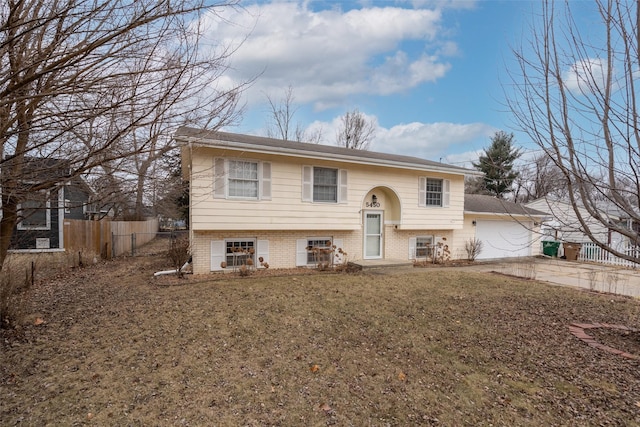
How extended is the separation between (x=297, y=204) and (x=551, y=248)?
14756 millimetres

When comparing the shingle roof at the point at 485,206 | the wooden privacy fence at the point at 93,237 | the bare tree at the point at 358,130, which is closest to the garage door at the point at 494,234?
the shingle roof at the point at 485,206

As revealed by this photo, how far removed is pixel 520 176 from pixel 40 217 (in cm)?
1890

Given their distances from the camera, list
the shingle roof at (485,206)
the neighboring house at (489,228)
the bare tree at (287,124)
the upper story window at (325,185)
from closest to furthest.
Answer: the upper story window at (325,185), the neighboring house at (489,228), the shingle roof at (485,206), the bare tree at (287,124)

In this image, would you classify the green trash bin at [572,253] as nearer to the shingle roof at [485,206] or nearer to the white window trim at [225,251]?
the shingle roof at [485,206]

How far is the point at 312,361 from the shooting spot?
160 inches

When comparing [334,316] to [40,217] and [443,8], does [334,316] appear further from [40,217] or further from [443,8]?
[40,217]

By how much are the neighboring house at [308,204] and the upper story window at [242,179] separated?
0.09 ft

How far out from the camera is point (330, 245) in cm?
1104

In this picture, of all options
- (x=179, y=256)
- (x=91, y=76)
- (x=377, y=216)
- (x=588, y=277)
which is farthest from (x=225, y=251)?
(x=588, y=277)

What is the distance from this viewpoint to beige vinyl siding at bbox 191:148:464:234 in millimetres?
8875

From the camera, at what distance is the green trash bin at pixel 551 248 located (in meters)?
16.7

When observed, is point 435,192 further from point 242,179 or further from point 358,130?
point 358,130

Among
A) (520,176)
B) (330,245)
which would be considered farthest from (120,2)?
(330,245)

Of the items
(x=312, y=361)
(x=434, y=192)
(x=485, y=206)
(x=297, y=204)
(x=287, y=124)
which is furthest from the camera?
(x=287, y=124)
